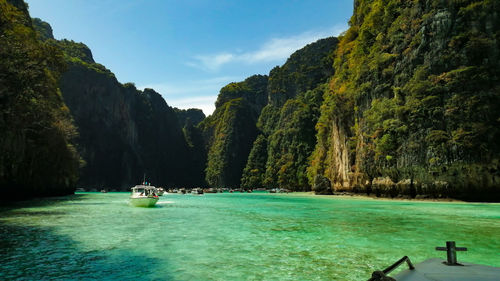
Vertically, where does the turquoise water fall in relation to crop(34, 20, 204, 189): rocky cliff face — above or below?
below

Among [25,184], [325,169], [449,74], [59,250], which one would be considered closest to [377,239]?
[59,250]

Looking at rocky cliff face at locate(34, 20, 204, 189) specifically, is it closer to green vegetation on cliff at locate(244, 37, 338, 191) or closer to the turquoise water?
green vegetation on cliff at locate(244, 37, 338, 191)

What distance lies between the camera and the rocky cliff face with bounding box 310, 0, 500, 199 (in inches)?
1377

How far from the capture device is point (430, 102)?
38938mm

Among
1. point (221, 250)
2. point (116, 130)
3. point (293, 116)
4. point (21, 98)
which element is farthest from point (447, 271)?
point (116, 130)

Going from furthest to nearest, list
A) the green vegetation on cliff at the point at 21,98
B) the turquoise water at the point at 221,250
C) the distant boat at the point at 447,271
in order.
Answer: the green vegetation on cliff at the point at 21,98, the turquoise water at the point at 221,250, the distant boat at the point at 447,271

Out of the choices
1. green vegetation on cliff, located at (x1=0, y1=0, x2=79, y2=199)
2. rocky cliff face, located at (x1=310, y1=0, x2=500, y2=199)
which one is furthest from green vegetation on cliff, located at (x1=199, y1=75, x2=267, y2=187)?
green vegetation on cliff, located at (x1=0, y1=0, x2=79, y2=199)

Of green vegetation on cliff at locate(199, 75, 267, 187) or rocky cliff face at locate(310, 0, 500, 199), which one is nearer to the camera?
rocky cliff face at locate(310, 0, 500, 199)

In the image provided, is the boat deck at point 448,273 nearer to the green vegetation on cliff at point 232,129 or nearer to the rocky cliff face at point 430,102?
the rocky cliff face at point 430,102

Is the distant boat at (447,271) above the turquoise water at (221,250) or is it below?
above

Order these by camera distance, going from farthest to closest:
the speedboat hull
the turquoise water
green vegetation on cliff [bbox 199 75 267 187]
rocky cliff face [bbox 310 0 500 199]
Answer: green vegetation on cliff [bbox 199 75 267 187] < rocky cliff face [bbox 310 0 500 199] < the speedboat hull < the turquoise water

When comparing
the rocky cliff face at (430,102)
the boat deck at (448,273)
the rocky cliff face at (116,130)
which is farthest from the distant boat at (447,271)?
the rocky cliff face at (116,130)

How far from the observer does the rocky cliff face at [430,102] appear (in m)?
35.0

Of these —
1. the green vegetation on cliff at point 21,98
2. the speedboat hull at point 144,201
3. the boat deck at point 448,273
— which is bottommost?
the speedboat hull at point 144,201
